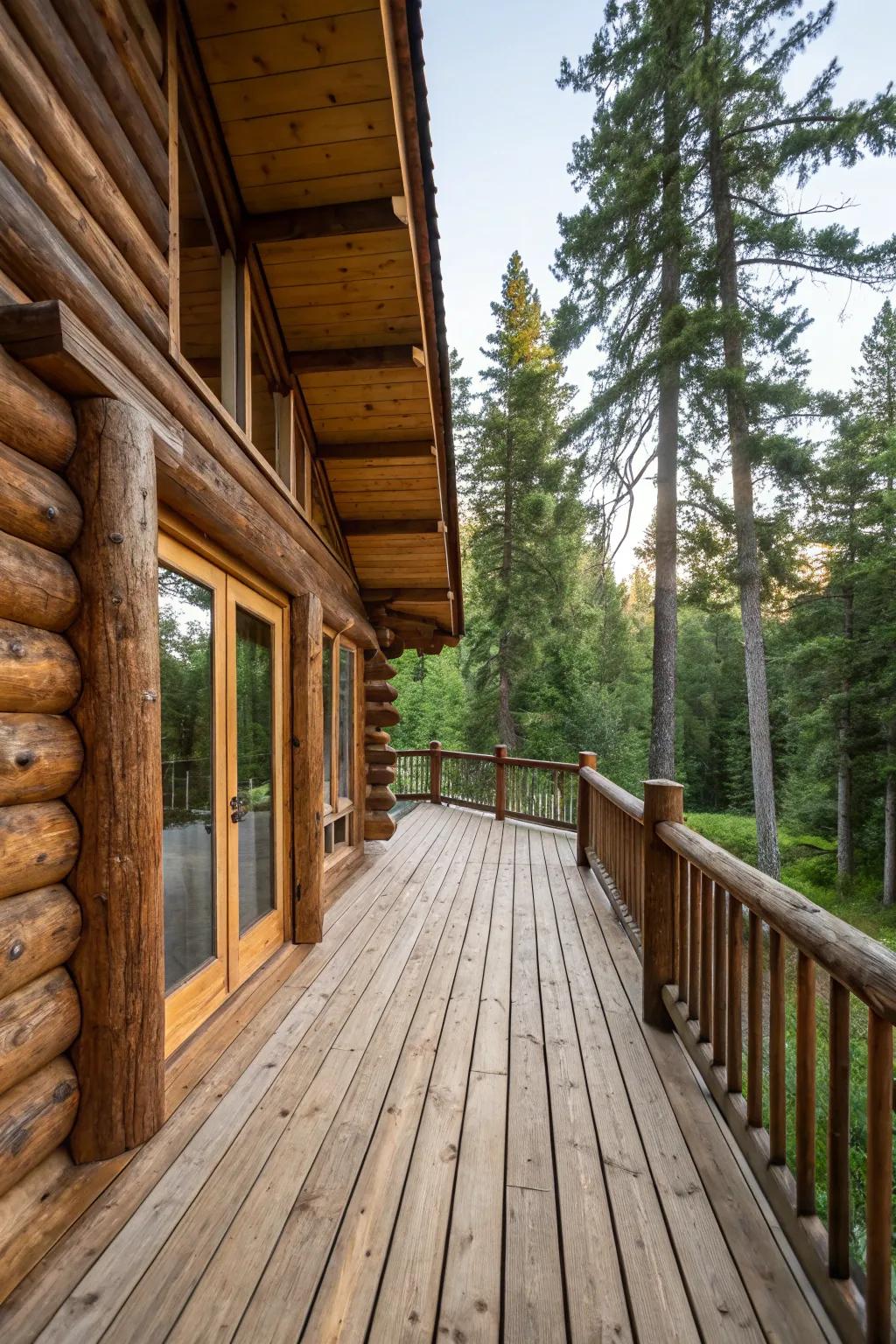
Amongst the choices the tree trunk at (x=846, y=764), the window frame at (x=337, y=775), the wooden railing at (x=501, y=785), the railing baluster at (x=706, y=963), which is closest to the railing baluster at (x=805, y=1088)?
the railing baluster at (x=706, y=963)

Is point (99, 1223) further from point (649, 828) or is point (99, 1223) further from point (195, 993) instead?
point (649, 828)

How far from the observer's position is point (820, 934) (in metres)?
1.35

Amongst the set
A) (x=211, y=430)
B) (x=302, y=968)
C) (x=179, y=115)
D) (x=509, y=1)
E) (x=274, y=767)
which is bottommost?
(x=302, y=968)

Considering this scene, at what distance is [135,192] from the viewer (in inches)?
75.2

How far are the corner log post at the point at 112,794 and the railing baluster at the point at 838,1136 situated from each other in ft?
6.14

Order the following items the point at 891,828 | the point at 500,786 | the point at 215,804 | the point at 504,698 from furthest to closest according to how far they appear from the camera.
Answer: the point at 504,698 → the point at 891,828 → the point at 500,786 → the point at 215,804

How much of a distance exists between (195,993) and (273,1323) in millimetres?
1216

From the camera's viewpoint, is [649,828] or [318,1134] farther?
[649,828]

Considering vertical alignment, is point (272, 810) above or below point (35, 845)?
below

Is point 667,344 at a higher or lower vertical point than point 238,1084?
higher

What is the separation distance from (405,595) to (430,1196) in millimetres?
4941

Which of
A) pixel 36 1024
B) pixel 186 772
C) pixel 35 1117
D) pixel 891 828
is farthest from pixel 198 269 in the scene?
pixel 891 828

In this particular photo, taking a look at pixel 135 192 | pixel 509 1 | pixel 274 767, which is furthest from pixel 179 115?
pixel 509 1

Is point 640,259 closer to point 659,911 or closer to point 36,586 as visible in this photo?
point 659,911
